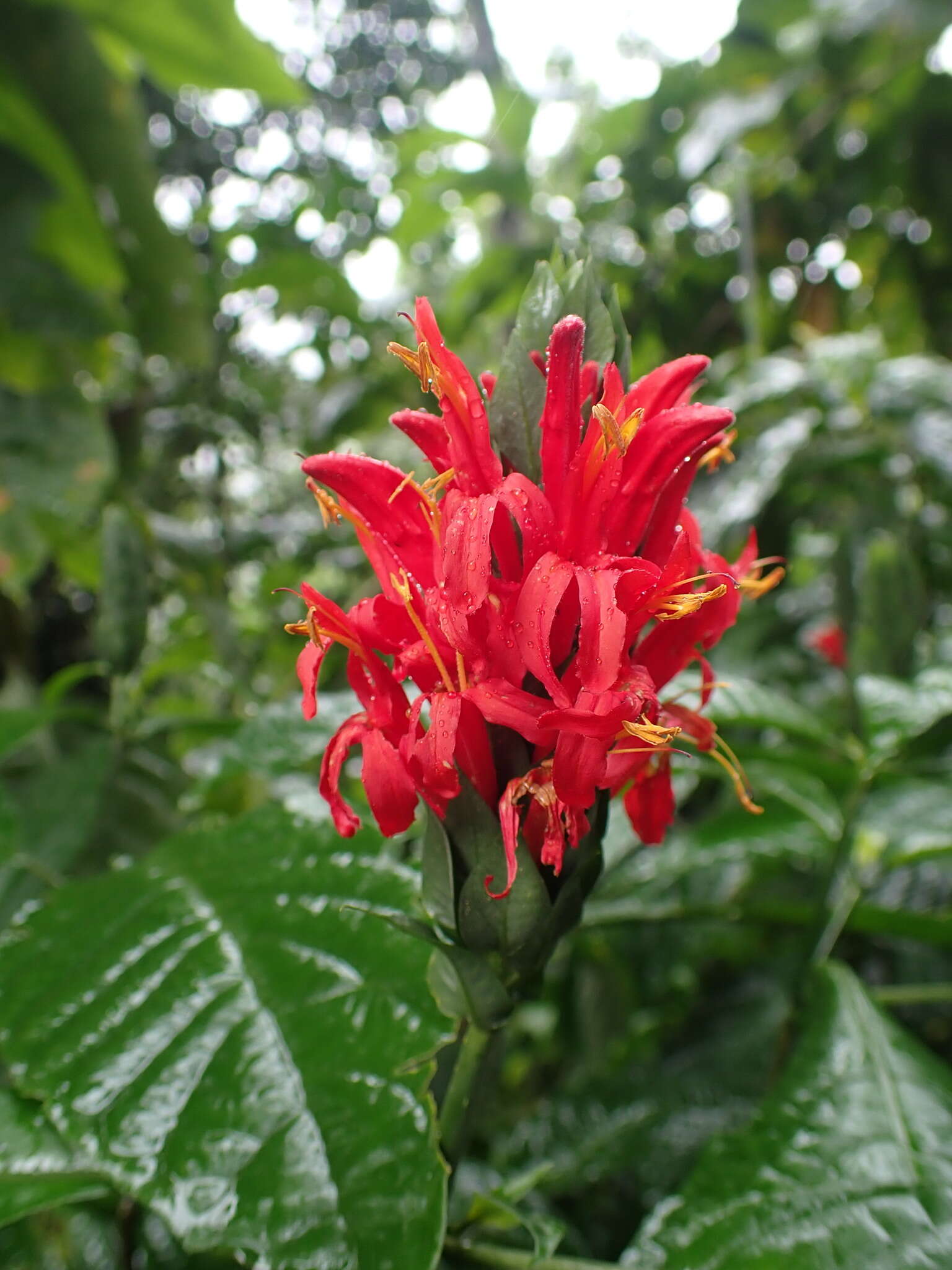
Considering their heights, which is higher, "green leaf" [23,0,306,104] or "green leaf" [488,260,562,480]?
"green leaf" [23,0,306,104]

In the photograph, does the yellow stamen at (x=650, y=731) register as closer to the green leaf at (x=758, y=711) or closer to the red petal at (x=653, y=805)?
the red petal at (x=653, y=805)

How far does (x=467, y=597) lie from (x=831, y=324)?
201cm

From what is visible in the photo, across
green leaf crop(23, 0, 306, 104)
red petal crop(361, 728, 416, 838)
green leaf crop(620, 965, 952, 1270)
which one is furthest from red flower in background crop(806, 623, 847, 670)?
green leaf crop(23, 0, 306, 104)

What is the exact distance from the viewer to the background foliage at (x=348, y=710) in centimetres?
46

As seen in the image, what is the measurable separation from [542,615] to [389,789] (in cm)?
11

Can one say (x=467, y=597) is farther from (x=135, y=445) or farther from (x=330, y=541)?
(x=135, y=445)

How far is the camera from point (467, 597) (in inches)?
14.9

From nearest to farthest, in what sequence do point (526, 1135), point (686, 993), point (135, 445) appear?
point (526, 1135), point (686, 993), point (135, 445)

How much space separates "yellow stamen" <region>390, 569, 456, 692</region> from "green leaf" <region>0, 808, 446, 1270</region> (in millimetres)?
112

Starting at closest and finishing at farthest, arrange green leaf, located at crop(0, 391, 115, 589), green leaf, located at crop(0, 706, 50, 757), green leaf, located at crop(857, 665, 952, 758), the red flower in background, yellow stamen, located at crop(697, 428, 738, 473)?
1. yellow stamen, located at crop(697, 428, 738, 473)
2. green leaf, located at crop(857, 665, 952, 758)
3. green leaf, located at crop(0, 706, 50, 757)
4. green leaf, located at crop(0, 391, 115, 589)
5. the red flower in background

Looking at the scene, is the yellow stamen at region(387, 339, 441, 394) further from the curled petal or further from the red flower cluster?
the curled petal

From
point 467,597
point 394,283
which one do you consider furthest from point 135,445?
point 394,283

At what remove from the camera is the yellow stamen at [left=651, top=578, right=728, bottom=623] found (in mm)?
412

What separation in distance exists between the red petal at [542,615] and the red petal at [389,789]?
79mm
